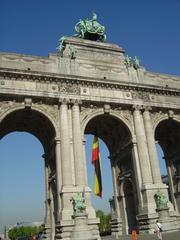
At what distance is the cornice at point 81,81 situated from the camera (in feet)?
98.3

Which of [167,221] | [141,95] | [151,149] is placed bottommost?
[167,221]

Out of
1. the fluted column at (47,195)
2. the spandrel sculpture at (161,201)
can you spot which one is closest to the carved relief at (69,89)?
the fluted column at (47,195)

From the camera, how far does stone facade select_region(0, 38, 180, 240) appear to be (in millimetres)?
29297

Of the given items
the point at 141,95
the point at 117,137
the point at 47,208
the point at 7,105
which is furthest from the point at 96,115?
the point at 47,208

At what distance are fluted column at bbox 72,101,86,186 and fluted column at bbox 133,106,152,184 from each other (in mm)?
6525

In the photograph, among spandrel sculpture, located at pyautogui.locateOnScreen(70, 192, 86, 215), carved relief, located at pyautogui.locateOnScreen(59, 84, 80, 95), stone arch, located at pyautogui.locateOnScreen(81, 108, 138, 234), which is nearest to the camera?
spandrel sculpture, located at pyautogui.locateOnScreen(70, 192, 86, 215)

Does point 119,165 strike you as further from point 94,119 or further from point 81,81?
point 81,81

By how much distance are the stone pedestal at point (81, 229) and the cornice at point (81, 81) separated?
13397 millimetres

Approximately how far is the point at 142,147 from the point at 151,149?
1079 millimetres

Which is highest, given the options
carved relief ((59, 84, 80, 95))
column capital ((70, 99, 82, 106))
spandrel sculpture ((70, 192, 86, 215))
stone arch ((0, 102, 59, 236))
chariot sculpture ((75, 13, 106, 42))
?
chariot sculpture ((75, 13, 106, 42))

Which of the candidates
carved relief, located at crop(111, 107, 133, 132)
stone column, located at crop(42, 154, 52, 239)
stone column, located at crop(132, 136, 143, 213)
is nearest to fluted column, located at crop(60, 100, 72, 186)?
stone column, located at crop(42, 154, 52, 239)

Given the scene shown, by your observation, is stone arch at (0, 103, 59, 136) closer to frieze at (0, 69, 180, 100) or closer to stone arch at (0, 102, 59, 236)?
stone arch at (0, 102, 59, 236)

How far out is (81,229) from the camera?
25094 millimetres

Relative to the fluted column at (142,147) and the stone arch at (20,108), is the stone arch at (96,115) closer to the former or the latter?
the fluted column at (142,147)
